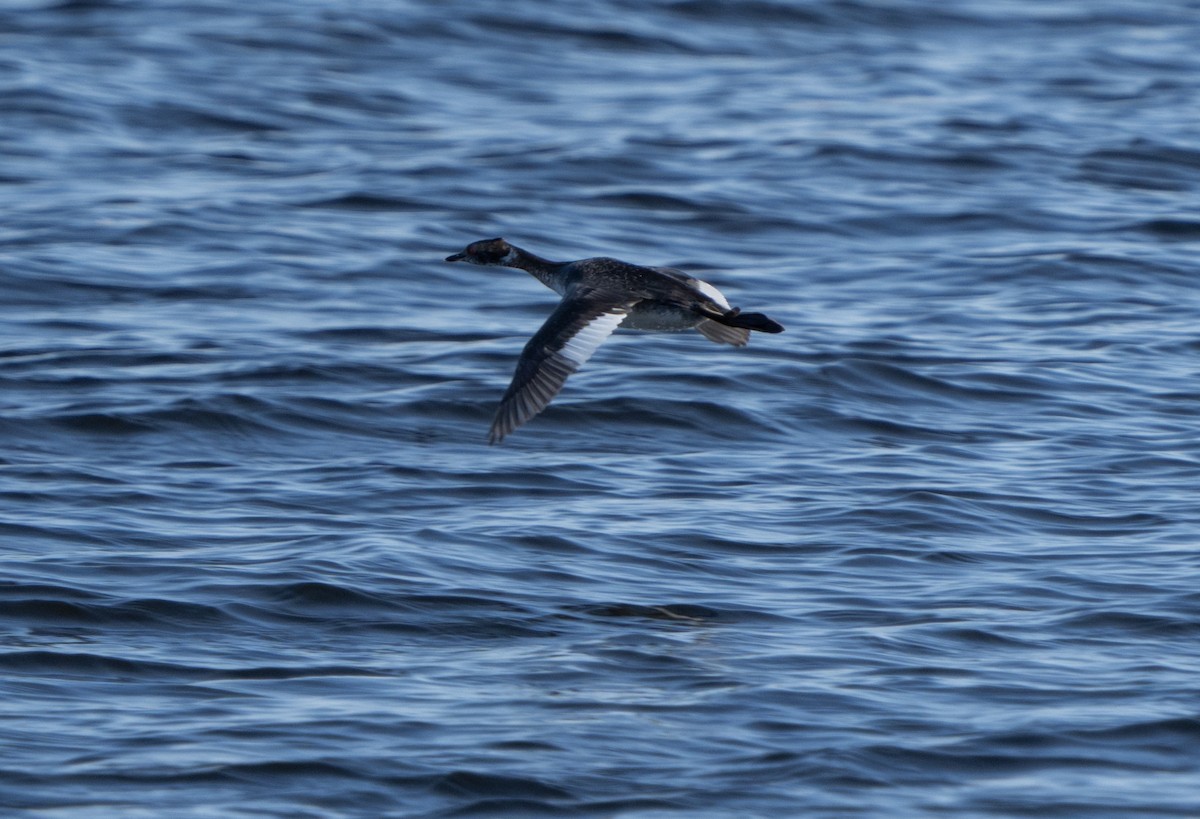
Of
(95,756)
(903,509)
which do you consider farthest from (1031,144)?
(95,756)

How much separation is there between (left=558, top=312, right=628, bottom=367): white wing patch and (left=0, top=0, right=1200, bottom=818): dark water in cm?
75

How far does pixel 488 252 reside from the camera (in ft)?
30.1

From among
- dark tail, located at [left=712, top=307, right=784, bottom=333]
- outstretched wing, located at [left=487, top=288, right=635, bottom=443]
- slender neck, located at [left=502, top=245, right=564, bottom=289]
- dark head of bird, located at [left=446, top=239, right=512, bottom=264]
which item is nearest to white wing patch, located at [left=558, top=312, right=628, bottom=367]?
outstretched wing, located at [left=487, top=288, right=635, bottom=443]

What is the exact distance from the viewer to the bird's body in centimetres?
760

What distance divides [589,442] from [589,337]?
1753 millimetres

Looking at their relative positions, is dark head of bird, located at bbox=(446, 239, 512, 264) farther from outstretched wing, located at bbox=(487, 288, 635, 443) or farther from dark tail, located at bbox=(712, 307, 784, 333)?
dark tail, located at bbox=(712, 307, 784, 333)

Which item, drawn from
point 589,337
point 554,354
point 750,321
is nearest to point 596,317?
point 589,337

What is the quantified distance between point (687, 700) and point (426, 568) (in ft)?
5.19

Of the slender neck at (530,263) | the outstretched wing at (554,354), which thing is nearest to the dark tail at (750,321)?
the outstretched wing at (554,354)

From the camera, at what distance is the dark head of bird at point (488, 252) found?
9.15 metres

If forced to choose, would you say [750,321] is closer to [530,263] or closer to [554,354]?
[554,354]

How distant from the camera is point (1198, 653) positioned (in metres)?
6.73

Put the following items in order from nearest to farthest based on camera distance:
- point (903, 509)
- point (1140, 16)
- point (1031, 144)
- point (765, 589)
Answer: point (765, 589) → point (903, 509) → point (1031, 144) → point (1140, 16)

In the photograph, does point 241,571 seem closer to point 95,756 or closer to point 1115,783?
point 95,756
